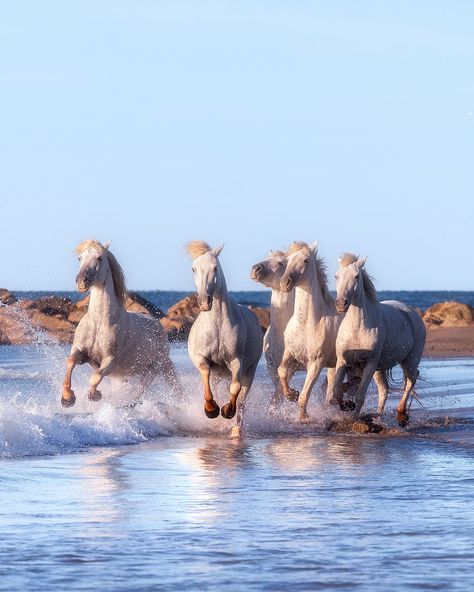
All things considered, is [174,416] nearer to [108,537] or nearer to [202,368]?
[202,368]

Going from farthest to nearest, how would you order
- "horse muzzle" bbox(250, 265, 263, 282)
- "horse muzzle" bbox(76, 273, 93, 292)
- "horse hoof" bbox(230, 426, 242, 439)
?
1. "horse muzzle" bbox(250, 265, 263, 282)
2. "horse muzzle" bbox(76, 273, 93, 292)
3. "horse hoof" bbox(230, 426, 242, 439)

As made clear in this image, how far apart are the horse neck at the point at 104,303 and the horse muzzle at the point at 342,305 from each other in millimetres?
2359

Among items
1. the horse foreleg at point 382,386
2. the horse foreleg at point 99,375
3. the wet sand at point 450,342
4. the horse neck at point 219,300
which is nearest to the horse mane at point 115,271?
the horse foreleg at point 99,375

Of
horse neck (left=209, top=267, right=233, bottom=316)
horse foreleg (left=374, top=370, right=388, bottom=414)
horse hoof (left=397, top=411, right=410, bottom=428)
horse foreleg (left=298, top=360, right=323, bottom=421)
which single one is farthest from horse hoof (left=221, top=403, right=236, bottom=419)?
horse foreleg (left=374, top=370, right=388, bottom=414)

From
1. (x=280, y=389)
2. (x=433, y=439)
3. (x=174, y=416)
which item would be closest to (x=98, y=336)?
(x=174, y=416)

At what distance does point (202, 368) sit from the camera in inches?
512

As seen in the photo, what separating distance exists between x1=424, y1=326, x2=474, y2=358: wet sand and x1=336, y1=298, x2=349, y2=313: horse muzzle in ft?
57.1

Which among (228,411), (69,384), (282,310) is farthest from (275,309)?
(69,384)

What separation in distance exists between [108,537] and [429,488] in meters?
2.67

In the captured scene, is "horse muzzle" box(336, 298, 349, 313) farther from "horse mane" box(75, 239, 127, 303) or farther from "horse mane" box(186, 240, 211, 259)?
"horse mane" box(75, 239, 127, 303)

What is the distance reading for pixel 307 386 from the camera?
13695 mm

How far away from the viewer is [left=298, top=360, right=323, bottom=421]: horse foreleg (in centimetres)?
1371

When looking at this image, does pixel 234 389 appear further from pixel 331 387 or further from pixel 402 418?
pixel 402 418

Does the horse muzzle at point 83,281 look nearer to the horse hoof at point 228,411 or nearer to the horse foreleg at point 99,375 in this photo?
the horse foreleg at point 99,375
